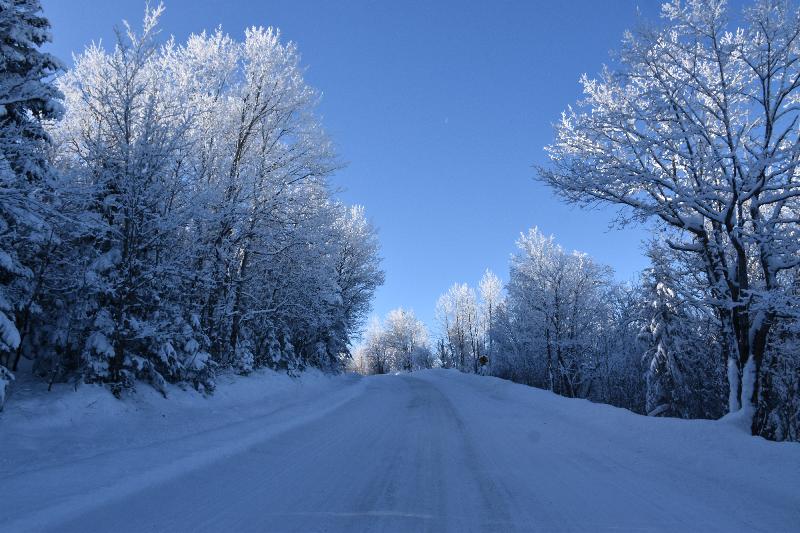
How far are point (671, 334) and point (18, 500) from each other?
29038mm

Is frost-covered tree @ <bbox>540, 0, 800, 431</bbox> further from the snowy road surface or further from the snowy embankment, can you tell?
the snowy embankment

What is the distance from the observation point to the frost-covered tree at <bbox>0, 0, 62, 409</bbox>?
586cm

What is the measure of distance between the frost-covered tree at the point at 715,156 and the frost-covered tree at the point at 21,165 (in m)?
9.39

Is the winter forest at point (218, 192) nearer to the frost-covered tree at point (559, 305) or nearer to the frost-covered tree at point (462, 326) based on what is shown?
the frost-covered tree at point (559, 305)

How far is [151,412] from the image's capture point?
816 cm

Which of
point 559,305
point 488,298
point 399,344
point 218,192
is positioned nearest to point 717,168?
point 218,192

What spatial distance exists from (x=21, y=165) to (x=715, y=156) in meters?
12.3

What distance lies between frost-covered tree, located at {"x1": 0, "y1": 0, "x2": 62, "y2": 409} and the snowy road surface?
233cm

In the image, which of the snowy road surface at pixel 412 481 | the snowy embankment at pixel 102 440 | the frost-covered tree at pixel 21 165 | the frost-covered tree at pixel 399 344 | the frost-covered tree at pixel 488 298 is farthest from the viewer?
the frost-covered tree at pixel 399 344

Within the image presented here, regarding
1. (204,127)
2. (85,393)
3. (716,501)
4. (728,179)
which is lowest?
(716,501)

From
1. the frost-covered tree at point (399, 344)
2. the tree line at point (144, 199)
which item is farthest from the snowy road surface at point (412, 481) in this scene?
the frost-covered tree at point (399, 344)

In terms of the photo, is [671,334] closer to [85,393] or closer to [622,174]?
[622,174]

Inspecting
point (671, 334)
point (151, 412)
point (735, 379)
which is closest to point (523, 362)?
point (671, 334)

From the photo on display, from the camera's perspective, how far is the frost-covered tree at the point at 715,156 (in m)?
7.59
